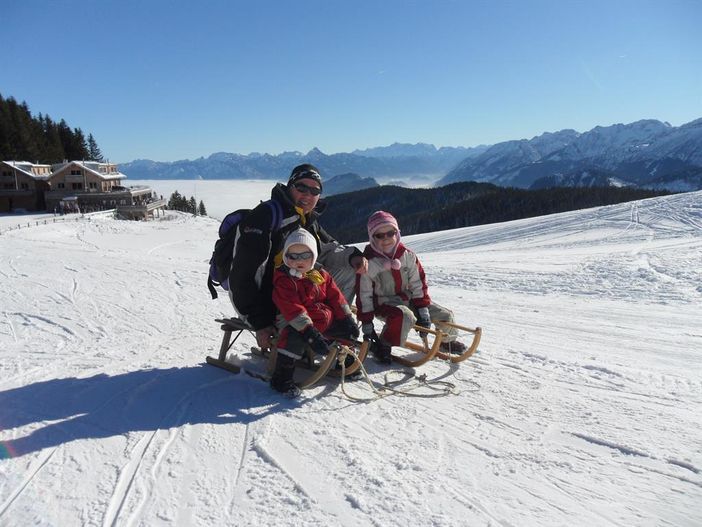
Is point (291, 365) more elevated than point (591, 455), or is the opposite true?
point (291, 365)

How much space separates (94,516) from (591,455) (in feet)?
11.1

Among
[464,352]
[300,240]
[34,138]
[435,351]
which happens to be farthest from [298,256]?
[34,138]

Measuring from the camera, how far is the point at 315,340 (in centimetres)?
434

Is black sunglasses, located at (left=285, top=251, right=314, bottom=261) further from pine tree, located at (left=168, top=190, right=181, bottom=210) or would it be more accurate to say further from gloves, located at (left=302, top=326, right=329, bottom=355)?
pine tree, located at (left=168, top=190, right=181, bottom=210)

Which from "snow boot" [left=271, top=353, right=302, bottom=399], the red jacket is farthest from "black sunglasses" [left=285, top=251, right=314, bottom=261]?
"snow boot" [left=271, top=353, right=302, bottom=399]

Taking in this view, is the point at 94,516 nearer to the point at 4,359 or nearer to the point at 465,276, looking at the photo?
the point at 4,359

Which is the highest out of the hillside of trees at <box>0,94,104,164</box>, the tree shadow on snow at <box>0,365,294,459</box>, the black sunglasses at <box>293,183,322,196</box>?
the hillside of trees at <box>0,94,104,164</box>

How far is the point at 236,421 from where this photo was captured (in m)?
4.04

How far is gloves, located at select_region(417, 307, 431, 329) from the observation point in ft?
17.5

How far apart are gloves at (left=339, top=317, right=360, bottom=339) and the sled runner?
8 centimetres

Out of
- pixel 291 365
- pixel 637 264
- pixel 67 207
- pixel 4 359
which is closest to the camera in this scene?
pixel 291 365

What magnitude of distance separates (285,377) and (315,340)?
55 centimetres

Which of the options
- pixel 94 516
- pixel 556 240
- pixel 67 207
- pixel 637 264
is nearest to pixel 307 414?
pixel 94 516

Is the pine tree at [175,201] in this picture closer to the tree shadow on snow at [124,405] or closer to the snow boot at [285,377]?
the tree shadow on snow at [124,405]
